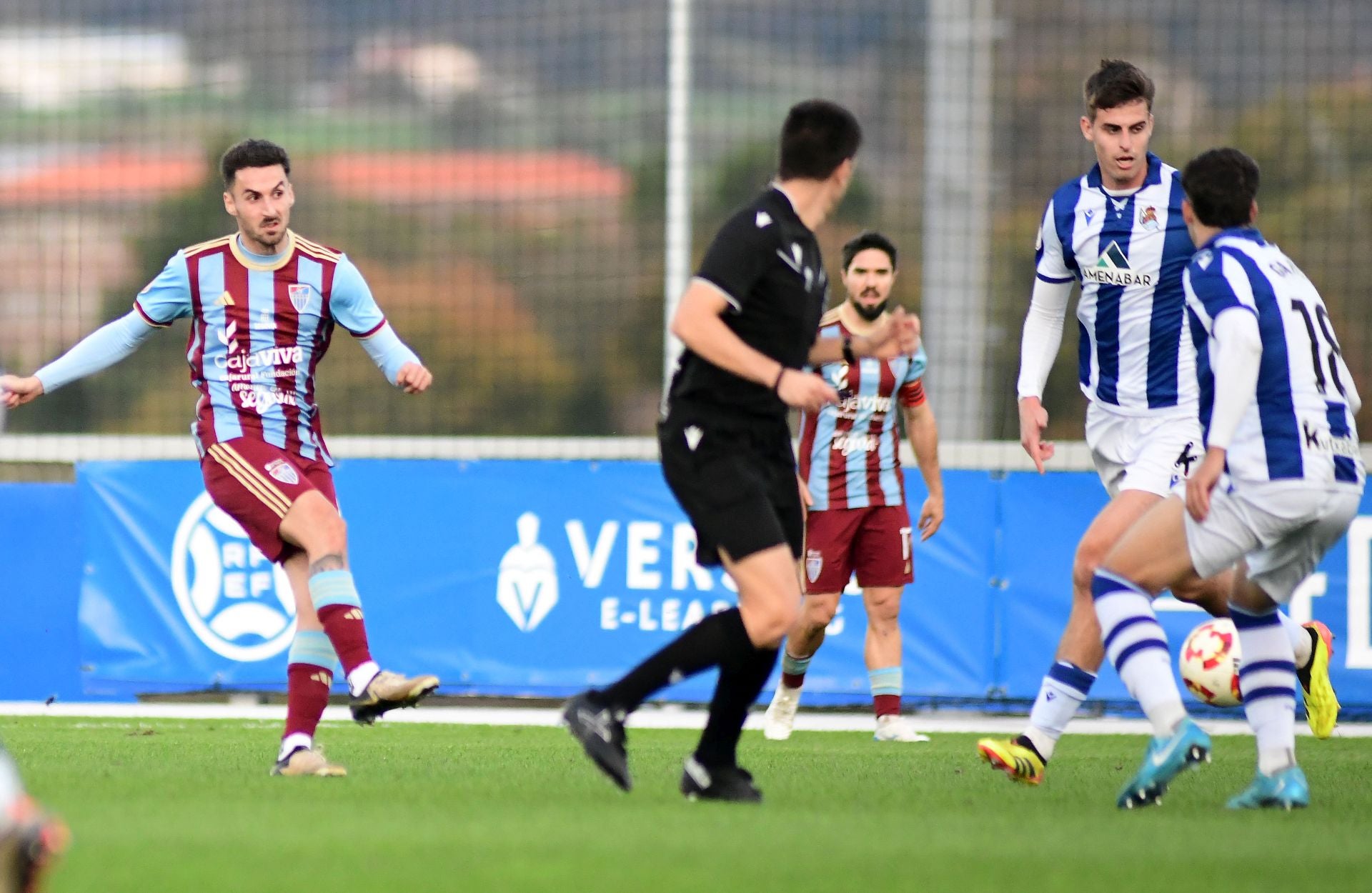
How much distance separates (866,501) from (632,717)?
6.40 ft

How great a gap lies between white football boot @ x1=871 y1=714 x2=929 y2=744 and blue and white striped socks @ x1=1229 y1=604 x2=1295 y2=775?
2.86m

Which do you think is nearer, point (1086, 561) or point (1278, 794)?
point (1278, 794)

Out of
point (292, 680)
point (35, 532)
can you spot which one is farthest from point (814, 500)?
point (35, 532)

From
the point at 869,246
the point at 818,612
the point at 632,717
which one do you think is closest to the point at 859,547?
the point at 818,612

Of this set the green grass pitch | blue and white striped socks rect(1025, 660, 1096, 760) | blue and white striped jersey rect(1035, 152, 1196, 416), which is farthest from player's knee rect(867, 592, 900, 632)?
blue and white striped socks rect(1025, 660, 1096, 760)

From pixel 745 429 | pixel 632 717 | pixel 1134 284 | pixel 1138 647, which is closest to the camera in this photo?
pixel 745 429

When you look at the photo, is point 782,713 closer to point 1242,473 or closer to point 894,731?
point 894,731

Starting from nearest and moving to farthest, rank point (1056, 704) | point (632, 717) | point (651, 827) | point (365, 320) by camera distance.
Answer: point (651, 827)
point (1056, 704)
point (365, 320)
point (632, 717)

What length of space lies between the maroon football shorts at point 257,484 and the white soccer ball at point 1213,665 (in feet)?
13.5

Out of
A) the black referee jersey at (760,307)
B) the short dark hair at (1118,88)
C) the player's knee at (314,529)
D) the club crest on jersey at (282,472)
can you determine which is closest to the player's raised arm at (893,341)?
the black referee jersey at (760,307)

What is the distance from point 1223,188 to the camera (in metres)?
6.11

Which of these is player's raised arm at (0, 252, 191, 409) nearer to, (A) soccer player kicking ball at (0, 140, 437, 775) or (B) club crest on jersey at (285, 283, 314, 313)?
(A) soccer player kicking ball at (0, 140, 437, 775)

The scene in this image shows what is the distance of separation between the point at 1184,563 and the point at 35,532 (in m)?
7.09

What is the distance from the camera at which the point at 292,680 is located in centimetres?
684
